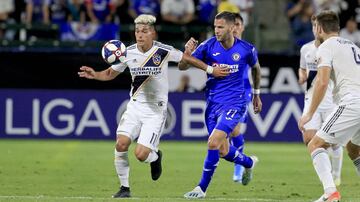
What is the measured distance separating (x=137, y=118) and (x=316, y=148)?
2.58 meters

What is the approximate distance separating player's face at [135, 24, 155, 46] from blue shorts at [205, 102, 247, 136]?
1202 millimetres

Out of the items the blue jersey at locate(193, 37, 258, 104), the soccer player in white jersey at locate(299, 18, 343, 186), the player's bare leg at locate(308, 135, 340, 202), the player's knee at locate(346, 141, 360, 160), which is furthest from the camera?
the soccer player in white jersey at locate(299, 18, 343, 186)

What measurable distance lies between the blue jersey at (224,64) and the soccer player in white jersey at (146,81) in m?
0.19

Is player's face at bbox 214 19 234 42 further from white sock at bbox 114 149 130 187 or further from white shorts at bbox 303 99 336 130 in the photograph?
white shorts at bbox 303 99 336 130

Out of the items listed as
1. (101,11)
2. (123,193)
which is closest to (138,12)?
(101,11)

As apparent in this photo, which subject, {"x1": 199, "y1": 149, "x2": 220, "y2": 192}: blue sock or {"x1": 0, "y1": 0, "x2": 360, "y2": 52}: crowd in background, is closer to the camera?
{"x1": 199, "y1": 149, "x2": 220, "y2": 192}: blue sock

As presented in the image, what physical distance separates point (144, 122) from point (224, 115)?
104 centimetres

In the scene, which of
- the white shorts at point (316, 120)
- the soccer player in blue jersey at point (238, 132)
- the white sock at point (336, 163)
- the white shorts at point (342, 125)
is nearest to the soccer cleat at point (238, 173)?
the soccer player in blue jersey at point (238, 132)

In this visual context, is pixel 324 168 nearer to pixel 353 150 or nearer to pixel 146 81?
pixel 353 150

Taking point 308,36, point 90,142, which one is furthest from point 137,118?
point 308,36

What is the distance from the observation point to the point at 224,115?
39.8 ft

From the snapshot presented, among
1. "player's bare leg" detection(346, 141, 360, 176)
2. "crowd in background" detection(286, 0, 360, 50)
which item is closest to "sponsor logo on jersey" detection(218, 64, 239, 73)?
"player's bare leg" detection(346, 141, 360, 176)

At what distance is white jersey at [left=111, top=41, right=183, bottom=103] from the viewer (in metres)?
12.1

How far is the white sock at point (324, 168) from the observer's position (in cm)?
1036
